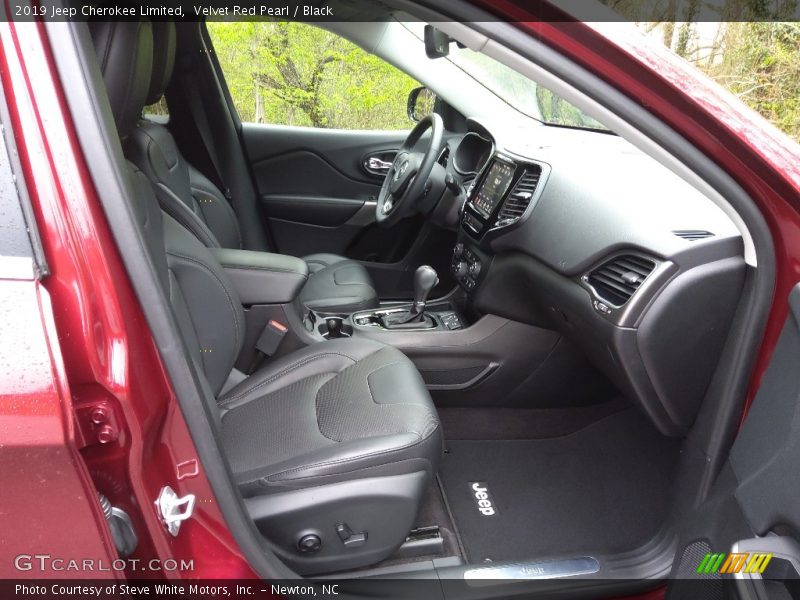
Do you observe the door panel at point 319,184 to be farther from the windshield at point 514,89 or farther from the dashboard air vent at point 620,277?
the dashboard air vent at point 620,277

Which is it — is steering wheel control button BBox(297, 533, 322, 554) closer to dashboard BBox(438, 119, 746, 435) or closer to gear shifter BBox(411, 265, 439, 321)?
dashboard BBox(438, 119, 746, 435)

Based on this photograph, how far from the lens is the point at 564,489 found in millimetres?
1906

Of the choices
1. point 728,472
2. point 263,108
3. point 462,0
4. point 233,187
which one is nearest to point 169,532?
point 462,0

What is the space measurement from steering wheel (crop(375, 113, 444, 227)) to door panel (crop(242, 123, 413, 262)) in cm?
47

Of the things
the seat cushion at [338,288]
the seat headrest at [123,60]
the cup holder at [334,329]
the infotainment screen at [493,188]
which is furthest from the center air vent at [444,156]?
the seat headrest at [123,60]

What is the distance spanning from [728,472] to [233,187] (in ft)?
7.07

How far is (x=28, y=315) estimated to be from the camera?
2.50 ft

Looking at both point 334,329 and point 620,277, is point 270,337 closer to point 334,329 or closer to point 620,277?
point 334,329

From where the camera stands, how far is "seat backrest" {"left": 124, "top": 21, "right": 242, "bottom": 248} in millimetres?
1634

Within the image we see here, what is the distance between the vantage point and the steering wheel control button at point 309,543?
1297mm

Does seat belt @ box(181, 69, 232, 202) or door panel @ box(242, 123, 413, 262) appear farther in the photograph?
door panel @ box(242, 123, 413, 262)

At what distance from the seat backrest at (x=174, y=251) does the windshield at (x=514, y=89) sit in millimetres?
1111

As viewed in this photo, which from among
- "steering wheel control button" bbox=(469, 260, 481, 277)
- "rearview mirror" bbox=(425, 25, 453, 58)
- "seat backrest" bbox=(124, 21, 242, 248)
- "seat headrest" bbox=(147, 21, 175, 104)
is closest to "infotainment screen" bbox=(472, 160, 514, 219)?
"steering wheel control button" bbox=(469, 260, 481, 277)

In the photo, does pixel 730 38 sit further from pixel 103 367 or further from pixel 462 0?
pixel 103 367
